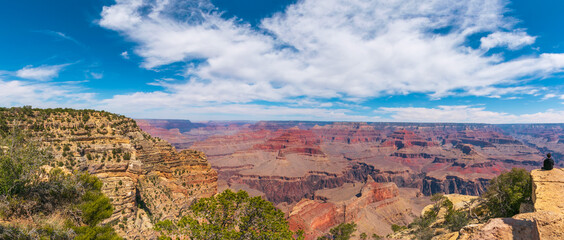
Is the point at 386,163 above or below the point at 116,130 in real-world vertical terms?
below

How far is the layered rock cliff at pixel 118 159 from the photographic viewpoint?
1850 cm

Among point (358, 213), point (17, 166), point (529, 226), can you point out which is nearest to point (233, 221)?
point (17, 166)

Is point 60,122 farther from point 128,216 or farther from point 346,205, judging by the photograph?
point 346,205

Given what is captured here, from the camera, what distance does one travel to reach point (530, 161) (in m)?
158

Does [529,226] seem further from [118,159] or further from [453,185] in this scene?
[453,185]

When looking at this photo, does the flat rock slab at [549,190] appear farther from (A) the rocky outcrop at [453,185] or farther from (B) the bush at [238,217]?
(A) the rocky outcrop at [453,185]

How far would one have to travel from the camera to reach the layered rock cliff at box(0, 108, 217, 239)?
18.5 metres

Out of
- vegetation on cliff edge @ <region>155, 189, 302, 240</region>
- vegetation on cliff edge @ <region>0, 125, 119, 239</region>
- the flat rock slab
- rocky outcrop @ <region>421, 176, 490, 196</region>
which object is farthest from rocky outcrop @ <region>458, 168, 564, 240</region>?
rocky outcrop @ <region>421, 176, 490, 196</region>

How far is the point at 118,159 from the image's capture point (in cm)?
2100

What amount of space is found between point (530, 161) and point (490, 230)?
226013 mm

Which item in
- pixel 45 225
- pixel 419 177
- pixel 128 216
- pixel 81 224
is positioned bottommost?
pixel 419 177

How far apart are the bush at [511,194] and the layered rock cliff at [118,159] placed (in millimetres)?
28359

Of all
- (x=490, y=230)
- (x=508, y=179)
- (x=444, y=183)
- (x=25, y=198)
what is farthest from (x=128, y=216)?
(x=444, y=183)

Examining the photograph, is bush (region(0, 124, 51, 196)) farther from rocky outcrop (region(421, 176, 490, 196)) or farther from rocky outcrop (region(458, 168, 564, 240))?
rocky outcrop (region(421, 176, 490, 196))
